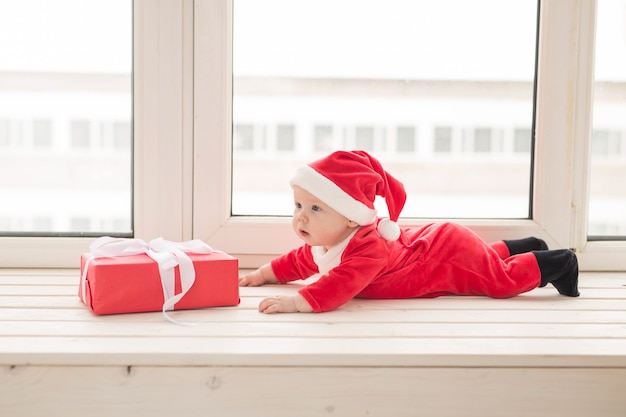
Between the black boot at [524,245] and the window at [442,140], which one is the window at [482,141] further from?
the black boot at [524,245]

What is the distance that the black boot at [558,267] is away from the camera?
1.39 m

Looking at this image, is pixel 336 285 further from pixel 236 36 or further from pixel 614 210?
pixel 614 210

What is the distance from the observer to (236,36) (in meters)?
1.62

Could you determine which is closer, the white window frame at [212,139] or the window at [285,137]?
the white window frame at [212,139]

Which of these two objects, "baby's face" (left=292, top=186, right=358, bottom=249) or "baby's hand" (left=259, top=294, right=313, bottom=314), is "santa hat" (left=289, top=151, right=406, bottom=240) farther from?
"baby's hand" (left=259, top=294, right=313, bottom=314)

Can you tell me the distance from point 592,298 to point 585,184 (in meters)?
0.35

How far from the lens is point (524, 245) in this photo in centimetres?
Answer: 154

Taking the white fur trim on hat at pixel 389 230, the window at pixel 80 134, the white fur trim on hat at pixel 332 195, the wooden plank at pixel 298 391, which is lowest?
the wooden plank at pixel 298 391

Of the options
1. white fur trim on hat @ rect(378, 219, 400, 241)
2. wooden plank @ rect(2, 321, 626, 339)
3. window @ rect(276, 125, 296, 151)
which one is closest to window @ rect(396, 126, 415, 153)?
window @ rect(276, 125, 296, 151)

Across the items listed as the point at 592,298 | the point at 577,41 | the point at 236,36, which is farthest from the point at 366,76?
the point at 592,298

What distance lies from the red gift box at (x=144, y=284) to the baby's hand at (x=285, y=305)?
74 mm

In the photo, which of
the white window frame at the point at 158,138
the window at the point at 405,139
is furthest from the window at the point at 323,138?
the white window frame at the point at 158,138

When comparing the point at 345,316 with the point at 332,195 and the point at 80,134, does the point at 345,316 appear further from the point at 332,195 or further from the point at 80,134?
the point at 80,134

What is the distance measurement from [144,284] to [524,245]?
33.5 inches
